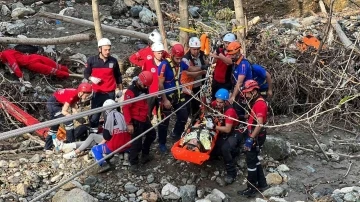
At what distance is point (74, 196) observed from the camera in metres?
5.39

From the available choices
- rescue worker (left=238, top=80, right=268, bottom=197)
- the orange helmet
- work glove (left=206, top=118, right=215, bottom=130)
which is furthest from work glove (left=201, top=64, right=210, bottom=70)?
rescue worker (left=238, top=80, right=268, bottom=197)

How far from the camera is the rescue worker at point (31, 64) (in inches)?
322

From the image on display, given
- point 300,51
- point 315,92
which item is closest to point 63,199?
point 315,92

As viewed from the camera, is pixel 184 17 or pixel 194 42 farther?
pixel 184 17

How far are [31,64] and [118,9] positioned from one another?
173 inches

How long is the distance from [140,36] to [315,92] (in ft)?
12.5

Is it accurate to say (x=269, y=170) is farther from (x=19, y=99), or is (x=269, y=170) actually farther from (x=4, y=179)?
(x=19, y=99)

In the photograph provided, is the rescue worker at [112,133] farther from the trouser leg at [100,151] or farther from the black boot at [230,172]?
the black boot at [230,172]

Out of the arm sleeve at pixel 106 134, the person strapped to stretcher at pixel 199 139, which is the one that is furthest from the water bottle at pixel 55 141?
the person strapped to stretcher at pixel 199 139

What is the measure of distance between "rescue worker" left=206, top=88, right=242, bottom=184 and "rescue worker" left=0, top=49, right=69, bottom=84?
3599 millimetres

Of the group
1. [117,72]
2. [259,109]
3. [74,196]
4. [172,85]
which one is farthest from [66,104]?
[259,109]

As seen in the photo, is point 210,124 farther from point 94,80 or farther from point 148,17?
point 148,17

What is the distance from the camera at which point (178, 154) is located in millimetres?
5832

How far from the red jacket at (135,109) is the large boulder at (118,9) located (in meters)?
6.70
